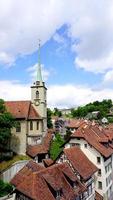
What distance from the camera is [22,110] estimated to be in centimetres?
6756

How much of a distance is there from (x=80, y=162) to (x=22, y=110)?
2328cm

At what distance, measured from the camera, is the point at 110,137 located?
64562mm

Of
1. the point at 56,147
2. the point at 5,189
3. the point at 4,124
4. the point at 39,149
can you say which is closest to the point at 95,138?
the point at 56,147

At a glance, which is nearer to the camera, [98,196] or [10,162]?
[98,196]

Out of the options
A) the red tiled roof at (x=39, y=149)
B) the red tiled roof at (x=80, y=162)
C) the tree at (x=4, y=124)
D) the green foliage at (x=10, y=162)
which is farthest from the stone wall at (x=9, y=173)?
the red tiled roof at (x=39, y=149)

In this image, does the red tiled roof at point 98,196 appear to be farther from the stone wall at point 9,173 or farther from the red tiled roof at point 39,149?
the red tiled roof at point 39,149

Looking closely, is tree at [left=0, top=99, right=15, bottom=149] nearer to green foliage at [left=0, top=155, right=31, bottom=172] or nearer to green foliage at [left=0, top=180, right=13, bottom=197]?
green foliage at [left=0, top=155, right=31, bottom=172]

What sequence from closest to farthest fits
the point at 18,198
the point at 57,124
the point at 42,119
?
the point at 18,198, the point at 42,119, the point at 57,124

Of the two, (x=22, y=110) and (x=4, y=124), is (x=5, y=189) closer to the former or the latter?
(x=4, y=124)

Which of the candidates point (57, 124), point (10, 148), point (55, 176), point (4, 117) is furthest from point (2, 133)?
point (57, 124)

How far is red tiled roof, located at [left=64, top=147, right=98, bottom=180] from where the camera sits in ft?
149

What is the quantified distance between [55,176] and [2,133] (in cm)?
A: 1668

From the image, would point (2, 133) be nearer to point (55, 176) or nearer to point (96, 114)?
point (55, 176)

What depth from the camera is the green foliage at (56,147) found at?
6386 centimetres
